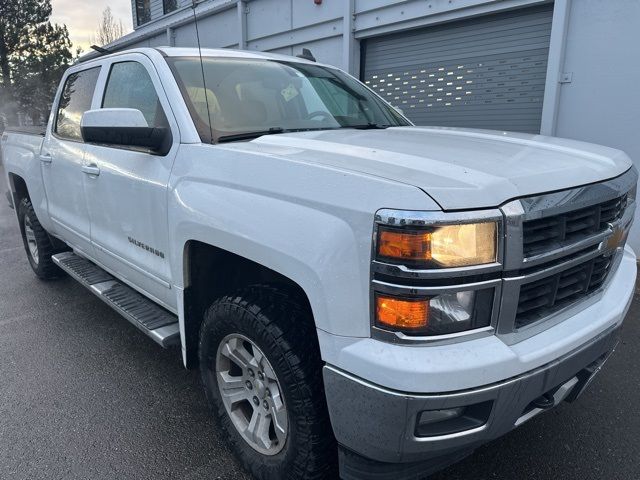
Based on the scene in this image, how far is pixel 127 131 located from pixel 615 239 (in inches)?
87.4

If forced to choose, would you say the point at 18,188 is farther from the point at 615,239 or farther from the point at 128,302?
the point at 615,239

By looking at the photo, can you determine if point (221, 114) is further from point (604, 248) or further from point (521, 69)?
point (521, 69)

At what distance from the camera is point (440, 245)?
148 centimetres

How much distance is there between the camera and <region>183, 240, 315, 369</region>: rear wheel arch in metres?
2.30

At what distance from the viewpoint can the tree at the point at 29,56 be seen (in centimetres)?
1988

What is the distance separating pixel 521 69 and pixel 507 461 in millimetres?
4959

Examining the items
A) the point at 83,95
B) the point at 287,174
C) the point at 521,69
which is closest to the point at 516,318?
the point at 287,174

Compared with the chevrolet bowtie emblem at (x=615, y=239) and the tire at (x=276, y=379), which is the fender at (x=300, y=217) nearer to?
the tire at (x=276, y=379)

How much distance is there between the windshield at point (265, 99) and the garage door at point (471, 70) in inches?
128

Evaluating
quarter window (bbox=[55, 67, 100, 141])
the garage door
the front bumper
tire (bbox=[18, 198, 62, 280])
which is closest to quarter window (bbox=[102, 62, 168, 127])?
quarter window (bbox=[55, 67, 100, 141])

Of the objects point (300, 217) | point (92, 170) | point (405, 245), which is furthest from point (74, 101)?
point (405, 245)

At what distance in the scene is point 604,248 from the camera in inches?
77.5

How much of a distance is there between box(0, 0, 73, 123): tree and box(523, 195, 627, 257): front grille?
2199 centimetres

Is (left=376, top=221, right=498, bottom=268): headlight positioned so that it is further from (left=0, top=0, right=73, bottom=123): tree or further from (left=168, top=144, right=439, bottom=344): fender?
(left=0, top=0, right=73, bottom=123): tree
